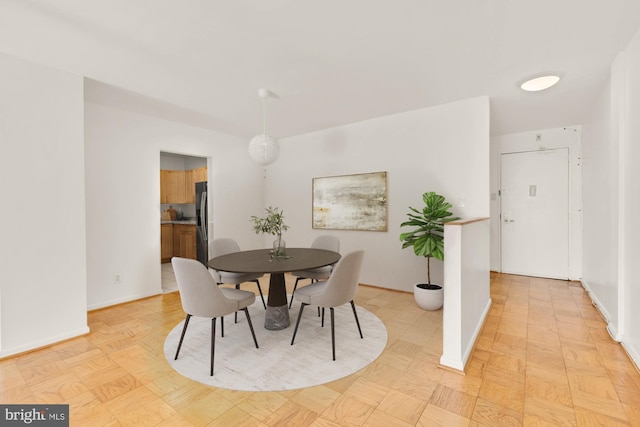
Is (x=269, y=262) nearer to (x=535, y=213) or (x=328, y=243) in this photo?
(x=328, y=243)

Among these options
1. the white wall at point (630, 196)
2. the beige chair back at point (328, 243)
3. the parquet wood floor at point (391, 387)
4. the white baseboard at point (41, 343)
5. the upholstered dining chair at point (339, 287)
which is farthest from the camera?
the beige chair back at point (328, 243)

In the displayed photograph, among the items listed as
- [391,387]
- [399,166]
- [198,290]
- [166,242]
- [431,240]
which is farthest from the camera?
[166,242]

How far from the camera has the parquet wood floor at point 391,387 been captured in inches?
65.1

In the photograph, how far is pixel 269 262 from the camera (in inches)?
103

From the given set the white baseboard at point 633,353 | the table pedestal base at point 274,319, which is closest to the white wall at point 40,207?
the table pedestal base at point 274,319


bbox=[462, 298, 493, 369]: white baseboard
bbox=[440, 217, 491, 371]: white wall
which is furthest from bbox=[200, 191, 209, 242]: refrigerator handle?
bbox=[462, 298, 493, 369]: white baseboard

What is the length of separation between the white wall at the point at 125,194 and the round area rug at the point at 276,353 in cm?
139

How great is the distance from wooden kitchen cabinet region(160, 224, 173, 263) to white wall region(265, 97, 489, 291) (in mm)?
2867

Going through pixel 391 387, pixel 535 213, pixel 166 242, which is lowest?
pixel 391 387

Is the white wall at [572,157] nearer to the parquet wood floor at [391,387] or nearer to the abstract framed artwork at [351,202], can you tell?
the parquet wood floor at [391,387]

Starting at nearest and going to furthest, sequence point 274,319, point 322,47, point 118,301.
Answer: point 322,47
point 274,319
point 118,301

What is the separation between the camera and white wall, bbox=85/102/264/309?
3.46 meters

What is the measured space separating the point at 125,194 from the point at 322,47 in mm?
3162

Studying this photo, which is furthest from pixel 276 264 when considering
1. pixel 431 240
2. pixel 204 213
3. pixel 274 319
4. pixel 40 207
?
pixel 204 213
